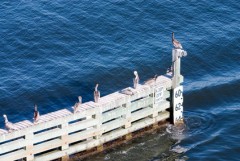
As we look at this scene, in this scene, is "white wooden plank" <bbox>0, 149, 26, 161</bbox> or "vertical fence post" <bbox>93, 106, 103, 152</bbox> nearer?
"white wooden plank" <bbox>0, 149, 26, 161</bbox>

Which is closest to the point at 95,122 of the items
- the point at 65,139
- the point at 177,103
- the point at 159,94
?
the point at 65,139

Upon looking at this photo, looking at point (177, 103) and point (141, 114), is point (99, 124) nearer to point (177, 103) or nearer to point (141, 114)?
point (141, 114)

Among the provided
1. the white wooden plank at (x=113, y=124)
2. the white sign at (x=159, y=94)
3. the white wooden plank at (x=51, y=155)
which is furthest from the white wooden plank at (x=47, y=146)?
the white sign at (x=159, y=94)

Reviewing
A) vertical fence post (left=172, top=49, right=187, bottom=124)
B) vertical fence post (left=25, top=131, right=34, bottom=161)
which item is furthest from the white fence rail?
vertical fence post (left=172, top=49, right=187, bottom=124)

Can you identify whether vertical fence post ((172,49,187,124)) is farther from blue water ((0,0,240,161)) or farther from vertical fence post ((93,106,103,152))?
vertical fence post ((93,106,103,152))

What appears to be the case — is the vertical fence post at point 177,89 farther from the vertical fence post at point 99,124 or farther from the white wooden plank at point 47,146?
the white wooden plank at point 47,146

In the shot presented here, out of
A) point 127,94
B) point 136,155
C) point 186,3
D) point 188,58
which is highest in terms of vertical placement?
point 186,3

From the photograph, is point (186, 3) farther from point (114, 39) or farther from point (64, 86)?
point (64, 86)

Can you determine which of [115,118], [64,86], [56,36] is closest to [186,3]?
[56,36]
